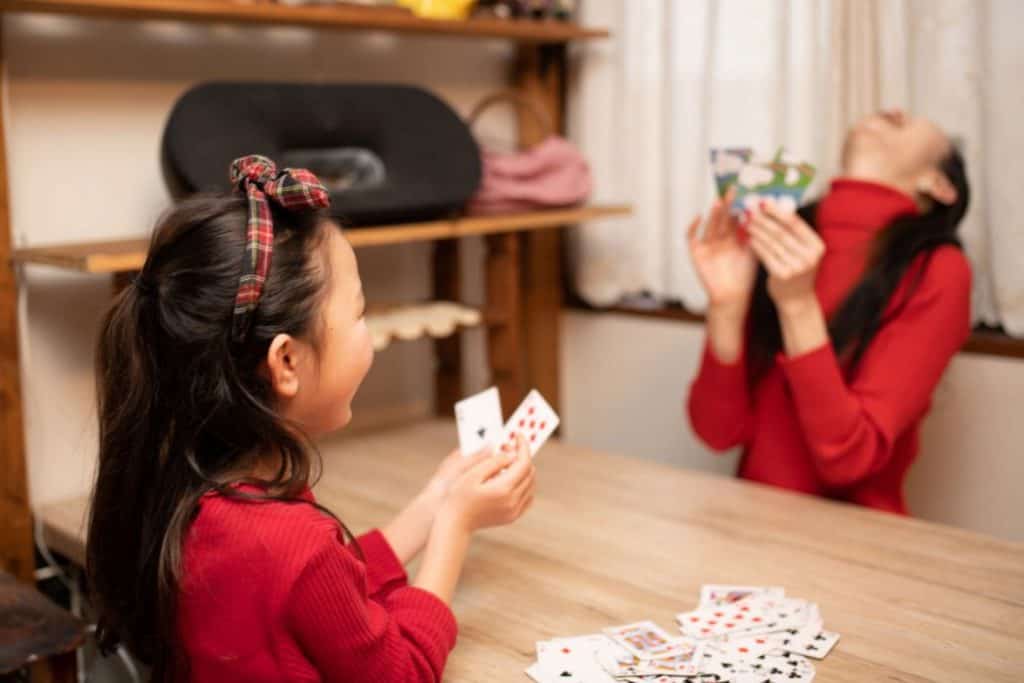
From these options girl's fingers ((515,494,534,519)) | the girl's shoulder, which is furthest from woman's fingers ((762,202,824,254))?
the girl's shoulder

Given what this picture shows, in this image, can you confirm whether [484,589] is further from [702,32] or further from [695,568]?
[702,32]

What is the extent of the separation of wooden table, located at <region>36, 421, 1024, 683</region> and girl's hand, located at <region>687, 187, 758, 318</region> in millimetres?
326

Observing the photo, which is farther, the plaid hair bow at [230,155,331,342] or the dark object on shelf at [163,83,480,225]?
the dark object on shelf at [163,83,480,225]

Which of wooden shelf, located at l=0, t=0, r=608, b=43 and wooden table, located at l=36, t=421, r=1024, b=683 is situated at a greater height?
wooden shelf, located at l=0, t=0, r=608, b=43

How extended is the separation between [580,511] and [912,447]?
2.08ft

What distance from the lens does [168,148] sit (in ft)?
6.14

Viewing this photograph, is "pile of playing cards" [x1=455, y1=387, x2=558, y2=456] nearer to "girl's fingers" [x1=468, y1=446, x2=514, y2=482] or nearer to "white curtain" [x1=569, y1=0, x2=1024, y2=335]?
"girl's fingers" [x1=468, y1=446, x2=514, y2=482]

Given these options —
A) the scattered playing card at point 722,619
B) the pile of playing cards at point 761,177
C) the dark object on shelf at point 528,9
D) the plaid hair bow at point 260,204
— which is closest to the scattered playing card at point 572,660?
the scattered playing card at point 722,619

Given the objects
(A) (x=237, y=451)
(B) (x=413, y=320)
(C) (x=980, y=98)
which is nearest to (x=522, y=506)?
(A) (x=237, y=451)

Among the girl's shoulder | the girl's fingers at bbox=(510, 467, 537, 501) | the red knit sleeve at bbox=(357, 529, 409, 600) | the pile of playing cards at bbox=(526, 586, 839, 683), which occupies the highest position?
the girl's shoulder

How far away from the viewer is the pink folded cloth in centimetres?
235

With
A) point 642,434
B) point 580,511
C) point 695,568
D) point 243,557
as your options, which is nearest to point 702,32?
point 642,434

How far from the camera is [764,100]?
92.7 inches

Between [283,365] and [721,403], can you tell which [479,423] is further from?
[721,403]
